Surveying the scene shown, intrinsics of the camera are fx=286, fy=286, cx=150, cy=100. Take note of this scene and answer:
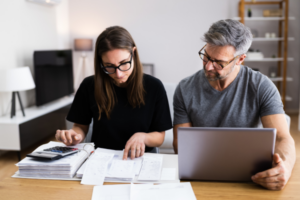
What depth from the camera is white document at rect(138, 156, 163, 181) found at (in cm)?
108

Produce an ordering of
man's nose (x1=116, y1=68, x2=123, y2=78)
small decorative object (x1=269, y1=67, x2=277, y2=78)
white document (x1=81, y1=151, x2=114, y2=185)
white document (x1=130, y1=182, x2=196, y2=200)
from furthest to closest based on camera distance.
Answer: small decorative object (x1=269, y1=67, x2=277, y2=78), man's nose (x1=116, y1=68, x2=123, y2=78), white document (x1=81, y1=151, x2=114, y2=185), white document (x1=130, y1=182, x2=196, y2=200)

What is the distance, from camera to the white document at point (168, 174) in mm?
1093

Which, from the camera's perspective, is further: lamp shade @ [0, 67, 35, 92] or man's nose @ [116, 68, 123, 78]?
lamp shade @ [0, 67, 35, 92]

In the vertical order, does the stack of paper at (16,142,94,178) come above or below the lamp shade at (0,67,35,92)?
below

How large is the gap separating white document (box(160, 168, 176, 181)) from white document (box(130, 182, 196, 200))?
0.19 ft

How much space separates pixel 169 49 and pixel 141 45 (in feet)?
1.68

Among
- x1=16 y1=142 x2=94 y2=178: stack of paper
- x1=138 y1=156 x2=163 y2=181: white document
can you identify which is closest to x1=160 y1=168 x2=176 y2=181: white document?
x1=138 y1=156 x2=163 y2=181: white document

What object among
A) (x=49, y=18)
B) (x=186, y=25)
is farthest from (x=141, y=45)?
(x=49, y=18)

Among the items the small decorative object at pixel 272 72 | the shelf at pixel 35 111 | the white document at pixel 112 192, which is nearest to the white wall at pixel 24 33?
the shelf at pixel 35 111

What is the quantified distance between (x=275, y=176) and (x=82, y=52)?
184 inches

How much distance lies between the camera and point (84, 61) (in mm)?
5160

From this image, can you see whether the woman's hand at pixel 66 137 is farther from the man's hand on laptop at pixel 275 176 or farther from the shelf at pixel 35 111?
the shelf at pixel 35 111

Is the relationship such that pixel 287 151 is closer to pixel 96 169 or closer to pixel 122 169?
pixel 122 169

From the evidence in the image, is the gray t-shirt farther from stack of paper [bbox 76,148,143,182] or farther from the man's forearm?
stack of paper [bbox 76,148,143,182]
